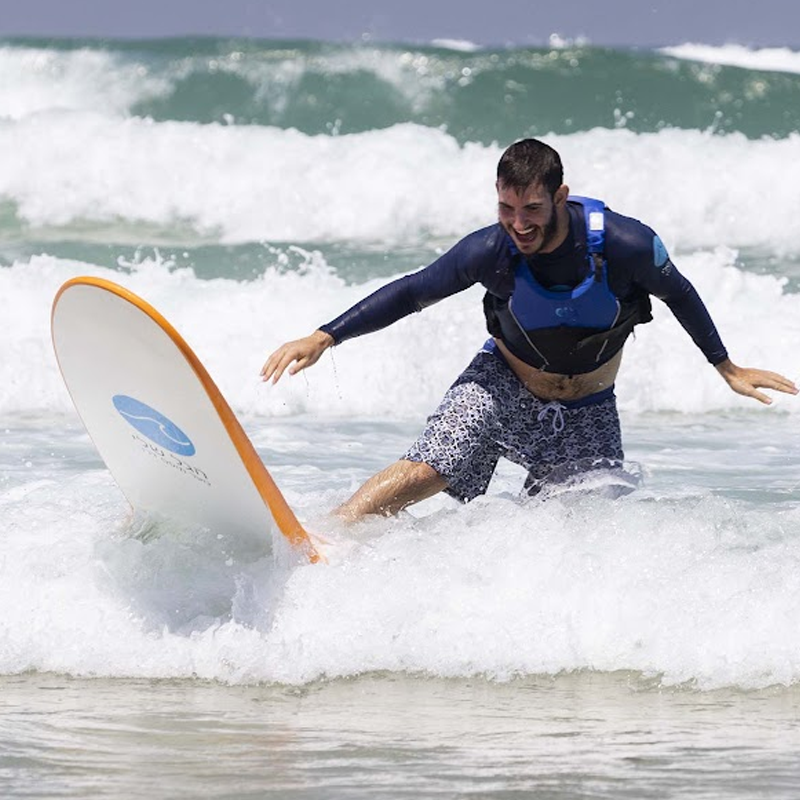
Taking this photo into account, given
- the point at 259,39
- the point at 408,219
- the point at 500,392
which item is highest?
the point at 259,39

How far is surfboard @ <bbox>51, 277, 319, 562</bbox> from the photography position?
438 cm

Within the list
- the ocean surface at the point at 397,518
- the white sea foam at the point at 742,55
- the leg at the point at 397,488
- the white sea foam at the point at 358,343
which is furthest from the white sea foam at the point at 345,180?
the leg at the point at 397,488

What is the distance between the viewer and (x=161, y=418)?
4.58 metres

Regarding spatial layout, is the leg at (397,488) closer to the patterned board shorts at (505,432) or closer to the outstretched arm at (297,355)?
the patterned board shorts at (505,432)

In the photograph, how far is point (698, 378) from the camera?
30.2ft

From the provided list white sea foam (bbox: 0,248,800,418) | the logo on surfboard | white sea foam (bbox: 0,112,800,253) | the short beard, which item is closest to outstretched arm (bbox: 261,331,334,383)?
the logo on surfboard

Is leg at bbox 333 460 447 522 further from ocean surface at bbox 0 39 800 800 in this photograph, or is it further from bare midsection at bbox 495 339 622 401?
bare midsection at bbox 495 339 622 401

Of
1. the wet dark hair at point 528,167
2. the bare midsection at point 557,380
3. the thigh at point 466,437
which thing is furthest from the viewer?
the bare midsection at point 557,380

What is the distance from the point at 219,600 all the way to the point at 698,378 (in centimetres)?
507

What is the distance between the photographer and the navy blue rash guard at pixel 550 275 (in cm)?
448

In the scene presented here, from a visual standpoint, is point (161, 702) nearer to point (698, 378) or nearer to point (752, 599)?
point (752, 599)

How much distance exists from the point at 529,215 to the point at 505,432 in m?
0.81

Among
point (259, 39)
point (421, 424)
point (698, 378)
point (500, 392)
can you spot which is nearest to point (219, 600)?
point (500, 392)

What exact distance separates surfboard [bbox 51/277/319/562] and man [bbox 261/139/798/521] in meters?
0.24
